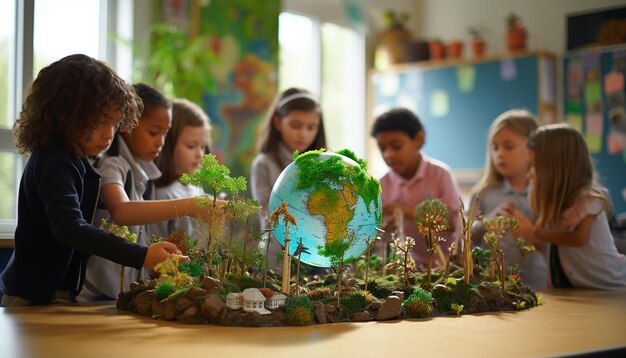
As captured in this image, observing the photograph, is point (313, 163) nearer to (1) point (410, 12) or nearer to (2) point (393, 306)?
(2) point (393, 306)

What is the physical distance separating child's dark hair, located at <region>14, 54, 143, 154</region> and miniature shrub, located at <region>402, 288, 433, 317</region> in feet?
3.45

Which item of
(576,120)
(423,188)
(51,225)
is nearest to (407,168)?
(423,188)

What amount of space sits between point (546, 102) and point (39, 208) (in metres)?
5.66

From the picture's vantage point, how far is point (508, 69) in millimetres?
7379

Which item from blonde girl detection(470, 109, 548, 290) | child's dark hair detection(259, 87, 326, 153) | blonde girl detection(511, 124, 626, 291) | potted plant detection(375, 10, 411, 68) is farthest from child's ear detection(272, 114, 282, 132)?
potted plant detection(375, 10, 411, 68)

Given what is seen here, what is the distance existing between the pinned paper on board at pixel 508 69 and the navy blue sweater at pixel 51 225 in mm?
5495

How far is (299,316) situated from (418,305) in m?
0.40

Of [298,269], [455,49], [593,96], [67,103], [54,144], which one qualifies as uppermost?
[455,49]

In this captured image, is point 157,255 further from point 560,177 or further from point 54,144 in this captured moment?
point 560,177

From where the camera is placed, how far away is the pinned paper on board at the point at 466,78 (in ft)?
25.1

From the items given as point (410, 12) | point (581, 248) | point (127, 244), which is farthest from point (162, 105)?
point (410, 12)

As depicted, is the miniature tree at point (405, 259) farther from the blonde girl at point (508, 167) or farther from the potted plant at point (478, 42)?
the potted plant at point (478, 42)

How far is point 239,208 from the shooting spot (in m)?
2.31

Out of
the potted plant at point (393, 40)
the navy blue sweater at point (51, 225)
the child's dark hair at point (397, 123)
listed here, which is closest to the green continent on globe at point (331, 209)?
the navy blue sweater at point (51, 225)
